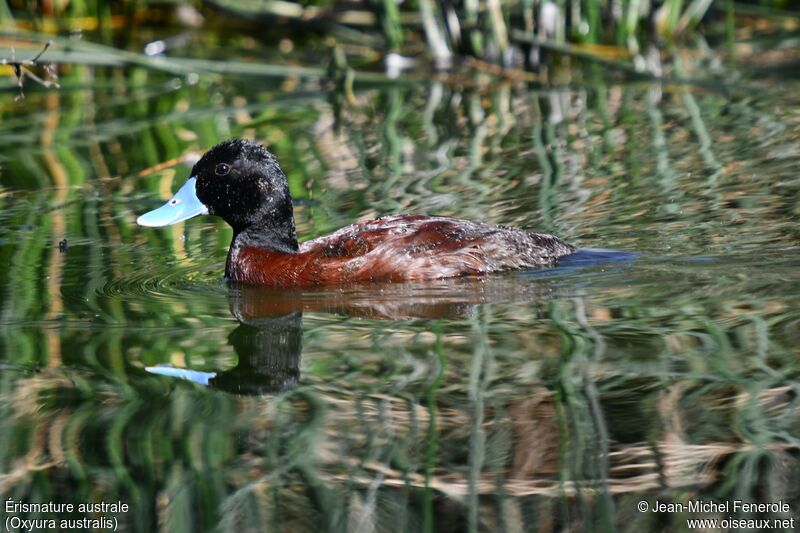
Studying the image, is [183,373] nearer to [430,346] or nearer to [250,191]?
[430,346]

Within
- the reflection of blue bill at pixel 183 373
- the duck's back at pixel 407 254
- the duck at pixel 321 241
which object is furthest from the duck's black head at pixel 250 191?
the reflection of blue bill at pixel 183 373

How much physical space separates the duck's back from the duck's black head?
10.8 inches

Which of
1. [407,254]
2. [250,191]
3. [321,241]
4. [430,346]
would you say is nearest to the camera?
[430,346]

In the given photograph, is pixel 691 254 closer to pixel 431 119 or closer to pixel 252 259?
pixel 252 259

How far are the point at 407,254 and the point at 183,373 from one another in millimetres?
1816

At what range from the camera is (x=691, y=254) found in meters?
7.20

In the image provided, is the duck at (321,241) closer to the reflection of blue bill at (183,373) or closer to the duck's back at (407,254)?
the duck's back at (407,254)

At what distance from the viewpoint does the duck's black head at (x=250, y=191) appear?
7.52 m

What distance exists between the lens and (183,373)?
562 cm

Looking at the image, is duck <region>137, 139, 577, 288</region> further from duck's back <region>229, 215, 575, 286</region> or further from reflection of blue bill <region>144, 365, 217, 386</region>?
reflection of blue bill <region>144, 365, 217, 386</region>

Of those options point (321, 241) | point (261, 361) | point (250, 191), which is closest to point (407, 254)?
point (321, 241)

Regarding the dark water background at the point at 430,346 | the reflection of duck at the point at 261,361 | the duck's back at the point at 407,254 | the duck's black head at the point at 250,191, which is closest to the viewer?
the dark water background at the point at 430,346

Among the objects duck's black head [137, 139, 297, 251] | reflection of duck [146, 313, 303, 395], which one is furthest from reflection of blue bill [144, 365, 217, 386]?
duck's black head [137, 139, 297, 251]

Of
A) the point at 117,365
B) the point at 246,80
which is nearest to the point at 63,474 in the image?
the point at 117,365
